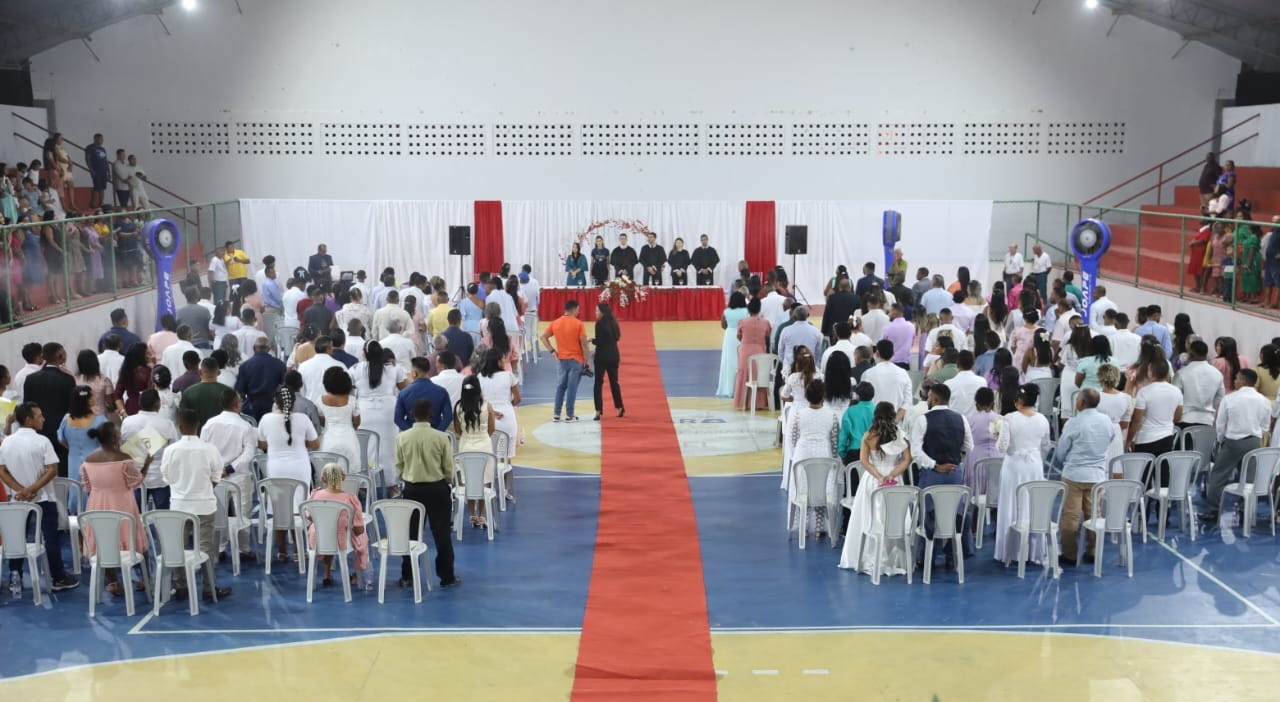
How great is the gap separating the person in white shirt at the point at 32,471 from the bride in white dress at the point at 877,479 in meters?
6.18

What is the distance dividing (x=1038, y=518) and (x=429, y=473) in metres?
4.69

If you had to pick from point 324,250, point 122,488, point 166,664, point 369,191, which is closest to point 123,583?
point 122,488

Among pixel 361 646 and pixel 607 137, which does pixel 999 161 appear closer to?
pixel 607 137

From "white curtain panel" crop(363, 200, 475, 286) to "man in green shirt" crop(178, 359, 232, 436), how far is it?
14978mm

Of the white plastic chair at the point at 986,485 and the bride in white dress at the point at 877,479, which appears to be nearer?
the bride in white dress at the point at 877,479

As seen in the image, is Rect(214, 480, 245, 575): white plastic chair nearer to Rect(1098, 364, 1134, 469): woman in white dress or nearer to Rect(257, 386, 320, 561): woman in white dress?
Rect(257, 386, 320, 561): woman in white dress

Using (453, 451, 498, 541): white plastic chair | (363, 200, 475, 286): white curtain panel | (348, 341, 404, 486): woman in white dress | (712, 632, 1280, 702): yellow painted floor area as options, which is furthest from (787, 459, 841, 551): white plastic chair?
(363, 200, 475, 286): white curtain panel

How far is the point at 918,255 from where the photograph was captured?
82.4 ft

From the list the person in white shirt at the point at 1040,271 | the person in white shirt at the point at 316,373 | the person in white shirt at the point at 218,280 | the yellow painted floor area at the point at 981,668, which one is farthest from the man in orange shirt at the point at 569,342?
the person in white shirt at the point at 1040,271

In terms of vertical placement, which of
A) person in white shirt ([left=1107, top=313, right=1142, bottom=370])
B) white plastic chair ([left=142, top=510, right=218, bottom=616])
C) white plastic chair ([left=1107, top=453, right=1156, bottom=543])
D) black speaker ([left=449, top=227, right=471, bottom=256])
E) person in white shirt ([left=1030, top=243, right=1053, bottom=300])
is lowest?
white plastic chair ([left=142, top=510, right=218, bottom=616])

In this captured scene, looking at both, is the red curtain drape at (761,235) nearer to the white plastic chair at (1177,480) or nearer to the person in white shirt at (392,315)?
→ the person in white shirt at (392,315)

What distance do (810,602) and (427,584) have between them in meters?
2.94

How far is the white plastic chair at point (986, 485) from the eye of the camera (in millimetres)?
9836

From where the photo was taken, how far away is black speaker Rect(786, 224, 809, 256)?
22859mm
